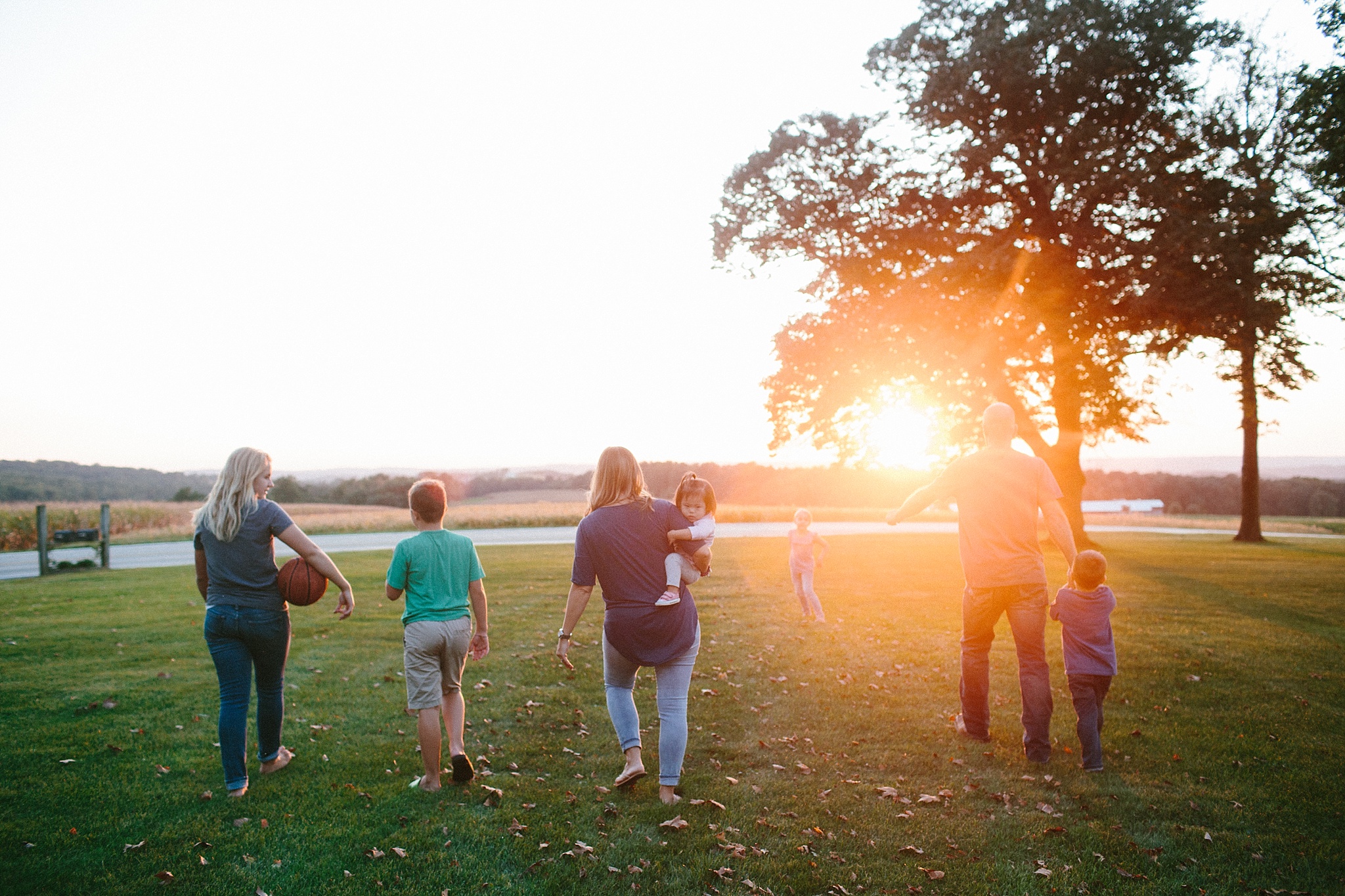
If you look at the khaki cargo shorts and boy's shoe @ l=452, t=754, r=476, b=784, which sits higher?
the khaki cargo shorts

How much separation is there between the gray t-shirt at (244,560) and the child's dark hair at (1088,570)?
5967mm

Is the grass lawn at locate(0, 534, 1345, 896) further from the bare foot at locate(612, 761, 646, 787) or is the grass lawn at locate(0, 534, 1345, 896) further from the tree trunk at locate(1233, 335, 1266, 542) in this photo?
the tree trunk at locate(1233, 335, 1266, 542)

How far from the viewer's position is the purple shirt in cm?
623

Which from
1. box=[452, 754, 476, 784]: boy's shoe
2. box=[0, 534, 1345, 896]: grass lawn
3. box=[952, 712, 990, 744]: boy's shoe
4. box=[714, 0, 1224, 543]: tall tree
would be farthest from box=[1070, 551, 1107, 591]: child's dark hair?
box=[714, 0, 1224, 543]: tall tree

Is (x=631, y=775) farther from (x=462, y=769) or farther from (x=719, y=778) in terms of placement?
(x=462, y=769)

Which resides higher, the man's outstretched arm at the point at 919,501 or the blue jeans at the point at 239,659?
the man's outstretched arm at the point at 919,501

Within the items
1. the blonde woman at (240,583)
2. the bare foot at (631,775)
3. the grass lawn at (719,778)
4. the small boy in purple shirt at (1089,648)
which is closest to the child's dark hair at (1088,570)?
the small boy in purple shirt at (1089,648)

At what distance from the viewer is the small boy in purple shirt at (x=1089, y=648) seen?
6211 millimetres

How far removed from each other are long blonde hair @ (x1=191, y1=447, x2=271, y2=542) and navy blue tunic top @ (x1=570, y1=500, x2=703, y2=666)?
232cm

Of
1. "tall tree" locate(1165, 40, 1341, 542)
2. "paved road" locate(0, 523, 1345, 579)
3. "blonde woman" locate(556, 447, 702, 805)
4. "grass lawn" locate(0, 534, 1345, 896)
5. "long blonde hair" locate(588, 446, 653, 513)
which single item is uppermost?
"tall tree" locate(1165, 40, 1341, 542)

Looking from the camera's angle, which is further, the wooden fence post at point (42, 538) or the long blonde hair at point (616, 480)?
the wooden fence post at point (42, 538)

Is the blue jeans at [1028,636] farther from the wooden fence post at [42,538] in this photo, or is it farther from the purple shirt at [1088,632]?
the wooden fence post at [42,538]

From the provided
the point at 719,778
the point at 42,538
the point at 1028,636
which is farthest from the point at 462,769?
the point at 42,538

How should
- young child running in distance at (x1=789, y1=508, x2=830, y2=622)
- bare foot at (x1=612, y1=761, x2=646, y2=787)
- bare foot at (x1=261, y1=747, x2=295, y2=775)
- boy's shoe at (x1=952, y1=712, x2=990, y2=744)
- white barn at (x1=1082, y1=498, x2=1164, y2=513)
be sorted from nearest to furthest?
1. bare foot at (x1=612, y1=761, x2=646, y2=787)
2. bare foot at (x1=261, y1=747, x2=295, y2=775)
3. boy's shoe at (x1=952, y1=712, x2=990, y2=744)
4. young child running in distance at (x1=789, y1=508, x2=830, y2=622)
5. white barn at (x1=1082, y1=498, x2=1164, y2=513)
